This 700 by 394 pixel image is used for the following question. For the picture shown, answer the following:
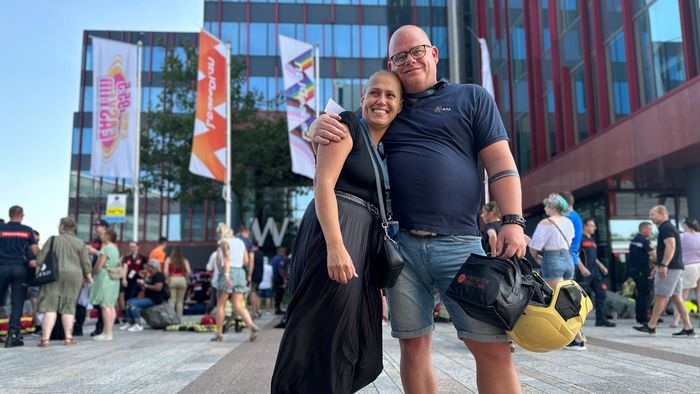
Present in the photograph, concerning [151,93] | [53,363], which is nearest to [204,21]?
[151,93]

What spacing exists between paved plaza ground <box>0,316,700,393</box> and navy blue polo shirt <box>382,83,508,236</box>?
7.31 ft

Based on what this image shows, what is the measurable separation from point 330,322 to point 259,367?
3.70 metres

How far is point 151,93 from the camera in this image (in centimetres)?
4469

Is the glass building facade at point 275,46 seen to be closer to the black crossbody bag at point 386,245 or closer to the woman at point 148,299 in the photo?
the woman at point 148,299

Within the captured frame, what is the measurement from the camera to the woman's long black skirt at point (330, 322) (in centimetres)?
244

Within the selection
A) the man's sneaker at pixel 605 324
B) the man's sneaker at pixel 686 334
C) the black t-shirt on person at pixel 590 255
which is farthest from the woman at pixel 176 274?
the man's sneaker at pixel 686 334

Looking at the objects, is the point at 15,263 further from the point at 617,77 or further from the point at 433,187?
the point at 617,77

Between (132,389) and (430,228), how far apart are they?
319 centimetres

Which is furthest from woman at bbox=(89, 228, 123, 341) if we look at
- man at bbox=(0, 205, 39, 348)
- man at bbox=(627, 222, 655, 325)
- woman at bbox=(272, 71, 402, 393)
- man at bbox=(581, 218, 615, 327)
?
man at bbox=(627, 222, 655, 325)

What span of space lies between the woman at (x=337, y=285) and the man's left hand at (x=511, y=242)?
0.52 m

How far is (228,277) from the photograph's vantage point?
8.79 m

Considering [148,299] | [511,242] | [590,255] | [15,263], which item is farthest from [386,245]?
[148,299]

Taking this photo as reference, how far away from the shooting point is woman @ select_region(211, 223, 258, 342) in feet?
29.0

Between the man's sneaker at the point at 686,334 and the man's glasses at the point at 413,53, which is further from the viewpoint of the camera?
the man's sneaker at the point at 686,334
